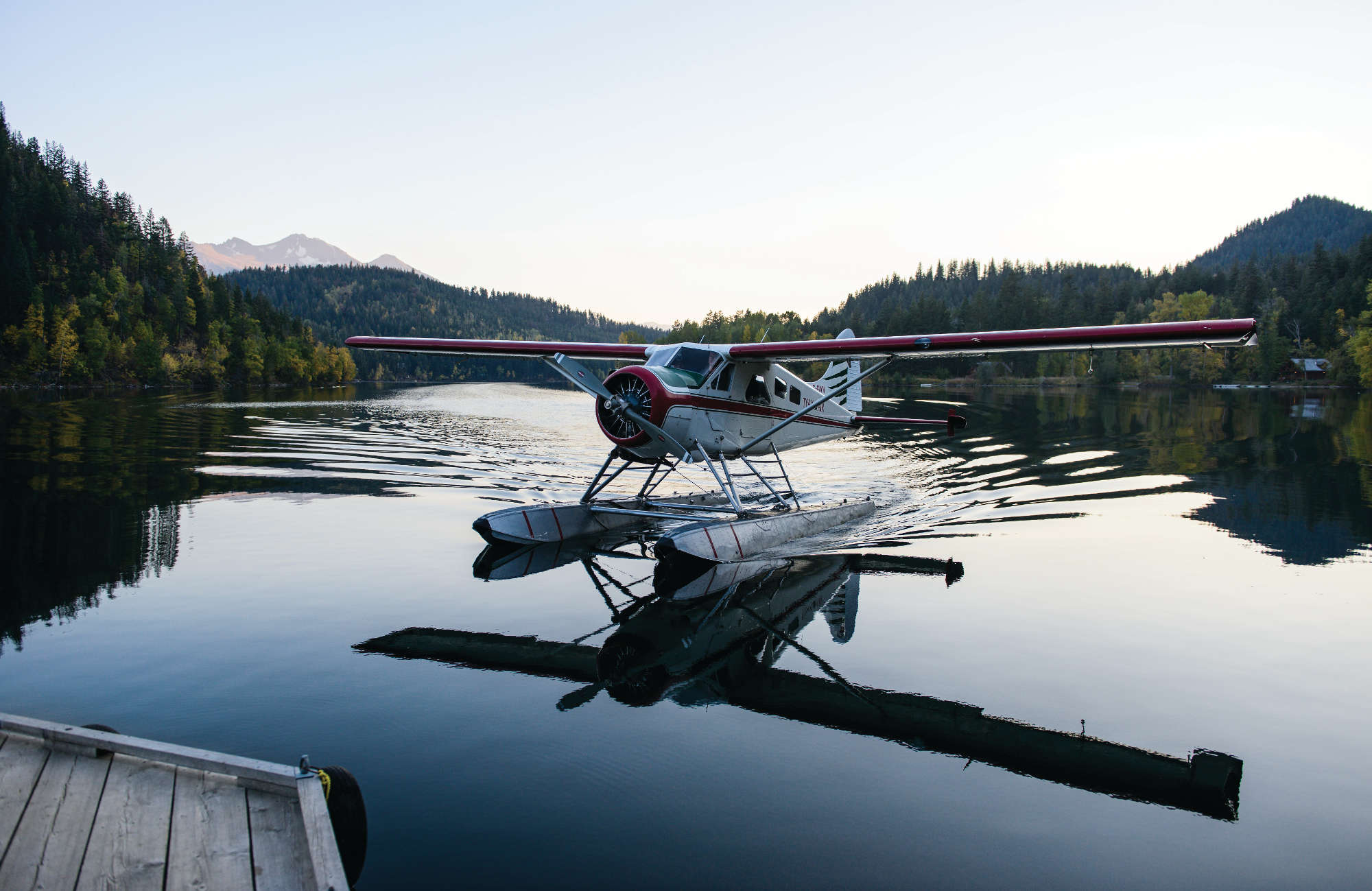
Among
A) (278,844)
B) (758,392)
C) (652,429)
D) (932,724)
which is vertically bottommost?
(932,724)

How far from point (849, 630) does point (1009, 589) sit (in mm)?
2683

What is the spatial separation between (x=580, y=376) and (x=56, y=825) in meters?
8.36

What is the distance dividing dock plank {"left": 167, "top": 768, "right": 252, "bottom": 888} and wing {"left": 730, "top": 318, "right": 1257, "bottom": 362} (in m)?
7.84

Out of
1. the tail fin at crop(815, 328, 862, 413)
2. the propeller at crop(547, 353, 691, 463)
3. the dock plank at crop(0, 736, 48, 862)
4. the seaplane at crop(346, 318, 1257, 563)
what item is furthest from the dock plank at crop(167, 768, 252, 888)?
the tail fin at crop(815, 328, 862, 413)

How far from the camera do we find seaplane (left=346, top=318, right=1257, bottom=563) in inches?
376

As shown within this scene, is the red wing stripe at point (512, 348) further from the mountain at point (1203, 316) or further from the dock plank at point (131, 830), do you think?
the mountain at point (1203, 316)

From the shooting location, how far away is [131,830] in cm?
315

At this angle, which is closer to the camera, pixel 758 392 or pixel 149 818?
pixel 149 818

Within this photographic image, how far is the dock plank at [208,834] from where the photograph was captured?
2.88 meters

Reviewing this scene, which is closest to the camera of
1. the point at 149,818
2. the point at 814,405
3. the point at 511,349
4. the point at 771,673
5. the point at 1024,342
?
the point at 149,818

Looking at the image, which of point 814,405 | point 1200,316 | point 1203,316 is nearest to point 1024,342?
point 814,405

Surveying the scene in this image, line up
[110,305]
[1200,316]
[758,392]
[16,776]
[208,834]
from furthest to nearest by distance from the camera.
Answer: [1200,316]
[110,305]
[758,392]
[16,776]
[208,834]

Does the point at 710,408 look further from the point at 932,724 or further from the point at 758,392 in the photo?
the point at 932,724

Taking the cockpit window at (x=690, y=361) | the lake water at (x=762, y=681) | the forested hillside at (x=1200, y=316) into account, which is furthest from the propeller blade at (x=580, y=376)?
the forested hillside at (x=1200, y=316)
